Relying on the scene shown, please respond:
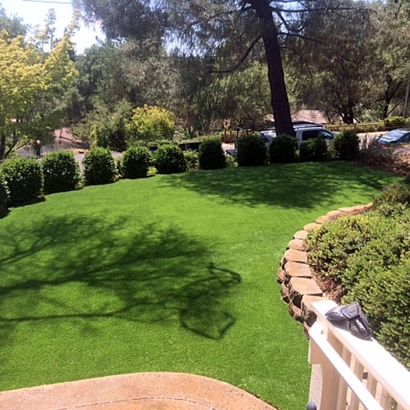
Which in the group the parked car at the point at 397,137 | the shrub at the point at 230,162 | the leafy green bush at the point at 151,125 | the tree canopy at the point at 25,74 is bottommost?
the parked car at the point at 397,137

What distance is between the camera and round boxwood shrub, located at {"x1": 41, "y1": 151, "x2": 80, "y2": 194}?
9.23 m

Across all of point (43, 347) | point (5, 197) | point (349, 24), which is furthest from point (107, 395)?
point (349, 24)

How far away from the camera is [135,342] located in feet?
10.1

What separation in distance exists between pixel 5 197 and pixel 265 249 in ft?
18.8

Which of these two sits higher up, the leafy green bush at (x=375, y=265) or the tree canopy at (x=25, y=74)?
the tree canopy at (x=25, y=74)

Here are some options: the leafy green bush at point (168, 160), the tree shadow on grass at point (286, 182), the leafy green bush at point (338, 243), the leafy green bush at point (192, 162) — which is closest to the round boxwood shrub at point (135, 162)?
the leafy green bush at point (168, 160)

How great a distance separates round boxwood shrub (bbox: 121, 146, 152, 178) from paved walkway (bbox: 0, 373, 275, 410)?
8028 mm

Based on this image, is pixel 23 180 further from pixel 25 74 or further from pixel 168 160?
pixel 168 160

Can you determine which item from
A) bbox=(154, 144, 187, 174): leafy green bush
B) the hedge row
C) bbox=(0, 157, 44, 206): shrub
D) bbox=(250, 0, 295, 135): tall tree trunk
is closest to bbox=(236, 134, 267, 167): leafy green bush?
bbox=(154, 144, 187, 174): leafy green bush

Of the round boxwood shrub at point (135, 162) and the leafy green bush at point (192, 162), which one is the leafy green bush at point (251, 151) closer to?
the leafy green bush at point (192, 162)

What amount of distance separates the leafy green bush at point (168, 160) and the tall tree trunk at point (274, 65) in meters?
3.73

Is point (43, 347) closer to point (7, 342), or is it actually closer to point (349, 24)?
point (7, 342)

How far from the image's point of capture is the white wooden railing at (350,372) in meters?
1.36

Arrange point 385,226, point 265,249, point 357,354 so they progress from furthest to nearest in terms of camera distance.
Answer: point 265,249 → point 385,226 → point 357,354
